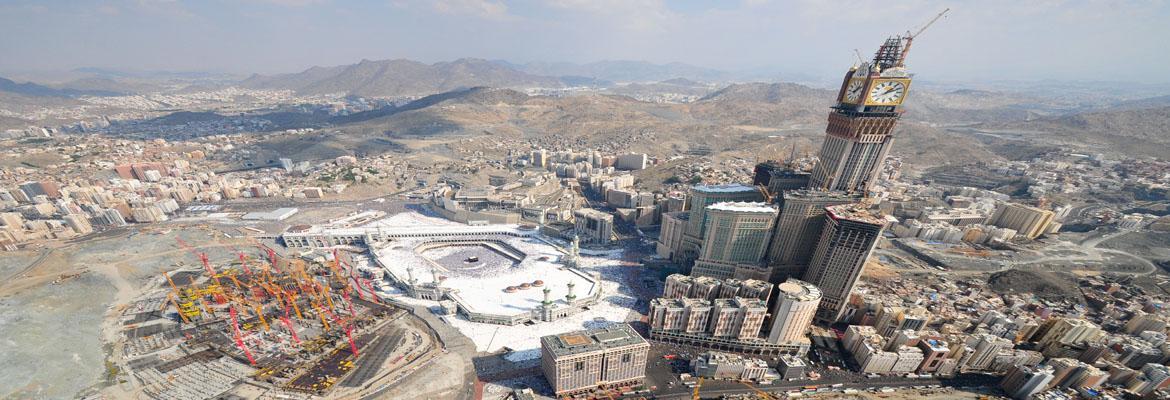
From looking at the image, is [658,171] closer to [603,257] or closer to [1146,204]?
[603,257]

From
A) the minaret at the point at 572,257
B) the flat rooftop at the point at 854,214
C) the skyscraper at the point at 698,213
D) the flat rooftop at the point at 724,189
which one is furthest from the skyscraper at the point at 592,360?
the flat rooftop at the point at 724,189

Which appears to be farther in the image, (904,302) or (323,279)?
(323,279)

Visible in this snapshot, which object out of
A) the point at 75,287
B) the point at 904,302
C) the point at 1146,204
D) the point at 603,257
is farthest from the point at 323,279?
the point at 1146,204

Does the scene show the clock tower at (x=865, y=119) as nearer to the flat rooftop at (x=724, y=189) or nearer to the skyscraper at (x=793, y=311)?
the flat rooftop at (x=724, y=189)

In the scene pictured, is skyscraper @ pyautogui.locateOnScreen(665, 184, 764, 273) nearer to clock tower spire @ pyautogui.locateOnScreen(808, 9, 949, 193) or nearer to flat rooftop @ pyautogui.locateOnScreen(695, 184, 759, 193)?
flat rooftop @ pyautogui.locateOnScreen(695, 184, 759, 193)

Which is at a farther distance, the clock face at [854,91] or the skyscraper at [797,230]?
the skyscraper at [797,230]
